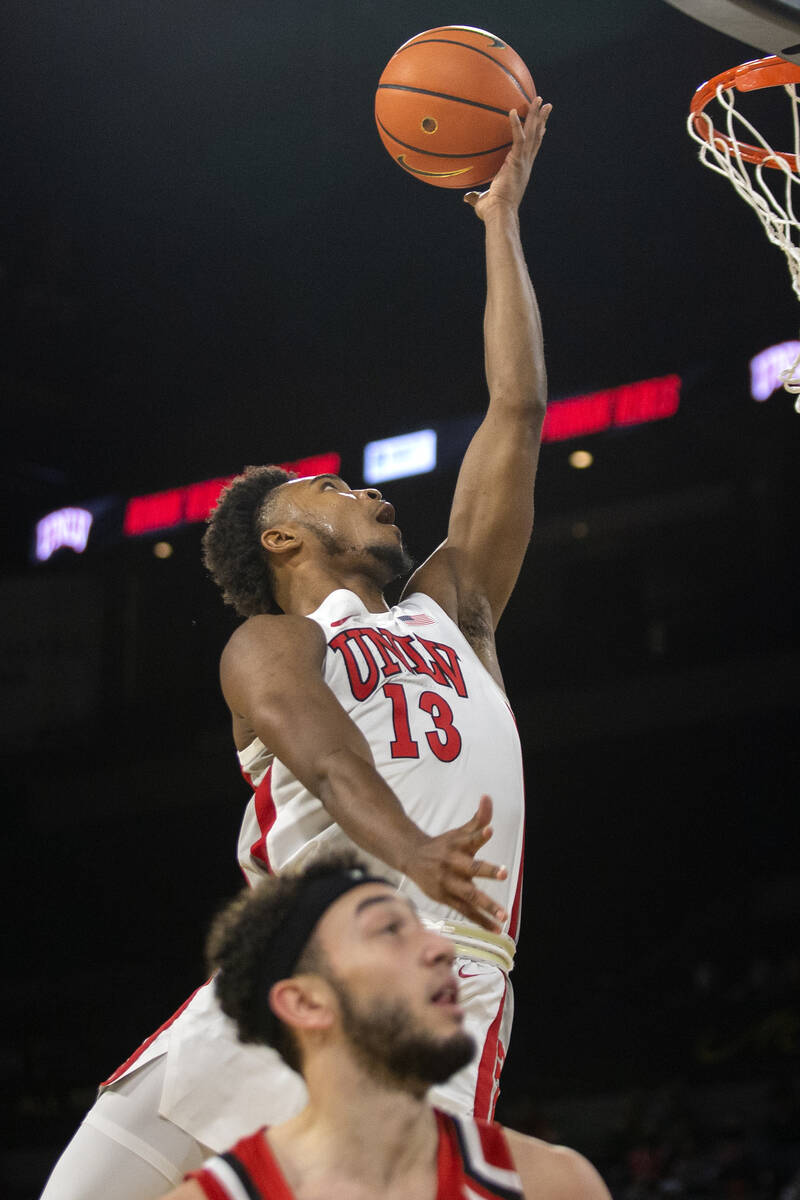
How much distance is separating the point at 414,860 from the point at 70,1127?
470 inches

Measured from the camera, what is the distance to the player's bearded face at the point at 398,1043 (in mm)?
1813

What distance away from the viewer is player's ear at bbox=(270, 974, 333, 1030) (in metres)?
1.89

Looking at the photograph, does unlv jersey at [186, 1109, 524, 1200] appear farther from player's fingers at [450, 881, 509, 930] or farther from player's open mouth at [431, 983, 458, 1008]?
player's fingers at [450, 881, 509, 930]

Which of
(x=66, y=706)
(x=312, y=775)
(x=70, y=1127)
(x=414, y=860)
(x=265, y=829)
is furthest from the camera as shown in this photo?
(x=66, y=706)

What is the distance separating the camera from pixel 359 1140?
185cm

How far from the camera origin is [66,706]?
14867mm

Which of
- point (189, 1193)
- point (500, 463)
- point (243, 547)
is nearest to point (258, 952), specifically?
point (189, 1193)

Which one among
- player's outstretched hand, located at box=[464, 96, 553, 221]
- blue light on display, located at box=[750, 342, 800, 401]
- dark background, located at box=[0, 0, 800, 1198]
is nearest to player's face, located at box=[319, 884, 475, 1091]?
player's outstretched hand, located at box=[464, 96, 553, 221]

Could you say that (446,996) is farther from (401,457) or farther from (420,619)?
(401,457)

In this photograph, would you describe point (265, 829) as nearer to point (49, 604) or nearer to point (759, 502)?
point (759, 502)

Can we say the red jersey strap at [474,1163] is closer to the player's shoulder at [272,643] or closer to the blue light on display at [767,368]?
the player's shoulder at [272,643]

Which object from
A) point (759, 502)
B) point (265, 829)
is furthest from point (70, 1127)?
point (265, 829)

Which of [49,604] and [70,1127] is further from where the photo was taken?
[49,604]

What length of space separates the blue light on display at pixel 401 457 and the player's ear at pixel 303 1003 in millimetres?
11421
